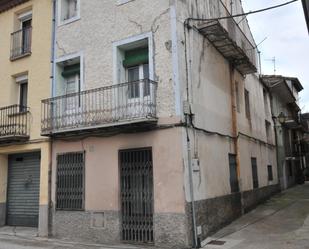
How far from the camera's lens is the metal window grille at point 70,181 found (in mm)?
10859

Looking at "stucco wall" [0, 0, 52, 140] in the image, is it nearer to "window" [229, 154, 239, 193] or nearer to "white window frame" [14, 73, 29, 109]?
"white window frame" [14, 73, 29, 109]

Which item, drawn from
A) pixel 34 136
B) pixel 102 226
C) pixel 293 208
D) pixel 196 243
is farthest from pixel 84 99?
pixel 293 208

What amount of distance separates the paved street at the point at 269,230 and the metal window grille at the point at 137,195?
1.73m

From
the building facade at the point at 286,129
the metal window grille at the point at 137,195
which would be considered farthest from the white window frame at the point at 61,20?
the building facade at the point at 286,129

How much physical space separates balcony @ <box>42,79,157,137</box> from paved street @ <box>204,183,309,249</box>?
12.3 feet

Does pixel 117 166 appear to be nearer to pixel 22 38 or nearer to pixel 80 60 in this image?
pixel 80 60

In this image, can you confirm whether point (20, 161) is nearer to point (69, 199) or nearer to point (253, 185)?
point (69, 199)

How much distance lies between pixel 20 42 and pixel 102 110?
5.34m

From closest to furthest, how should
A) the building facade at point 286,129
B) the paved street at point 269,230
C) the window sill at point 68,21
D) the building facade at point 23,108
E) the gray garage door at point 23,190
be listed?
the paved street at point 269,230, the window sill at point 68,21, the building facade at point 23,108, the gray garage door at point 23,190, the building facade at point 286,129

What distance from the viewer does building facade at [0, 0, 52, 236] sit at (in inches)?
483

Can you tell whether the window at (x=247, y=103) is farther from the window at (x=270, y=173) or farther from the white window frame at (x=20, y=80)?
the white window frame at (x=20, y=80)

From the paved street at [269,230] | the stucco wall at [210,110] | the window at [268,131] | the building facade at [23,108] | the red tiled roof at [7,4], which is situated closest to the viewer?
the paved street at [269,230]

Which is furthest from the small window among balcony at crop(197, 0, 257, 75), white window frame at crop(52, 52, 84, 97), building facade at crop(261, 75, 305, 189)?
white window frame at crop(52, 52, 84, 97)

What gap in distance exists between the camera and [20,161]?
44.0ft
